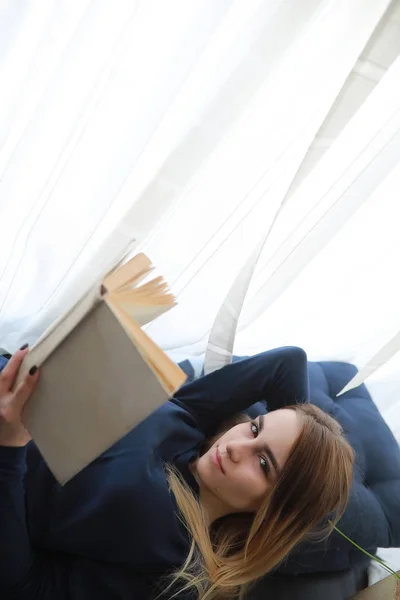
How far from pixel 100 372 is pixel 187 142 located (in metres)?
0.32

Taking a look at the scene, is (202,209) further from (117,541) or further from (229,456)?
(117,541)

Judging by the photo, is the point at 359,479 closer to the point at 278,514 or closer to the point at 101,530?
the point at 278,514

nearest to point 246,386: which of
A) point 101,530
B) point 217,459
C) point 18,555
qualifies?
point 217,459

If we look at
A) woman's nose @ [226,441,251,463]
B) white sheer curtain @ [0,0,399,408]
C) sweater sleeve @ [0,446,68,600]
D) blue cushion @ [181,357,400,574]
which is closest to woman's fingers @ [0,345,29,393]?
sweater sleeve @ [0,446,68,600]

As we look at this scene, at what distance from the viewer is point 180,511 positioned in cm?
83

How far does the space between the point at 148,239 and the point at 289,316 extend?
0.38 meters

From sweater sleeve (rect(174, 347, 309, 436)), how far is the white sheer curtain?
0.14 m

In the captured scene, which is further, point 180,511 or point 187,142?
point 180,511

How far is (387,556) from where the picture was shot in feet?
3.49

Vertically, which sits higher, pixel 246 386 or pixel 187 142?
pixel 187 142

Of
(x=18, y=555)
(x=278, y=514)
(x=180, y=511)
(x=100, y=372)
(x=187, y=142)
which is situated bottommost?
(x=18, y=555)

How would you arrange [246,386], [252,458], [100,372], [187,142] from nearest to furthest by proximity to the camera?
[100,372] < [187,142] < [252,458] < [246,386]

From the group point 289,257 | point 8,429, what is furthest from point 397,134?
point 8,429

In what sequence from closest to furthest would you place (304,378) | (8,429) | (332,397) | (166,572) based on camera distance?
(8,429) → (166,572) → (304,378) → (332,397)
